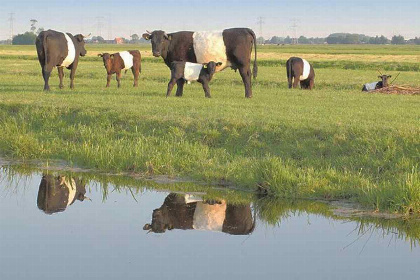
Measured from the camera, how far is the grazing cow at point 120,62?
22.2m

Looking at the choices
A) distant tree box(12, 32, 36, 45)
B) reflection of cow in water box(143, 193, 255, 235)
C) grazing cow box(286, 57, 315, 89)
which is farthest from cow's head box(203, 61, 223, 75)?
distant tree box(12, 32, 36, 45)

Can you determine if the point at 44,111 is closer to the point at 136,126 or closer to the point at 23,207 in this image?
the point at 136,126

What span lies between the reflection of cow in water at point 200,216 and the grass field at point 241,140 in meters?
1.00

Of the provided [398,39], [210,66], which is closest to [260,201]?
[210,66]

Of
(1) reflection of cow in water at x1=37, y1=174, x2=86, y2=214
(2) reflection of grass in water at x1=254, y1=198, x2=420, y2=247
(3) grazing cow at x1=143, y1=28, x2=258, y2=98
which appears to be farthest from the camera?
(3) grazing cow at x1=143, y1=28, x2=258, y2=98

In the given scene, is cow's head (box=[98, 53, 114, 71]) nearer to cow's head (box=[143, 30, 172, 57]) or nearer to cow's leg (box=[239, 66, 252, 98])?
cow's head (box=[143, 30, 172, 57])

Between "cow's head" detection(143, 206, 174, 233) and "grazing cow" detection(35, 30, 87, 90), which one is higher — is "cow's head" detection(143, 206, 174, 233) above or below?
below

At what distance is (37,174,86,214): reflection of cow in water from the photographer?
9603mm

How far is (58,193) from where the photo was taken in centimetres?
1031

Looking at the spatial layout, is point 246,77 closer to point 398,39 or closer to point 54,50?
point 54,50

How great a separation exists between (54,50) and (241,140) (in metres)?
9.07

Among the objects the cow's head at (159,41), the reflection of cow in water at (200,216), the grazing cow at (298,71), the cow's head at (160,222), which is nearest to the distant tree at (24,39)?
the grazing cow at (298,71)

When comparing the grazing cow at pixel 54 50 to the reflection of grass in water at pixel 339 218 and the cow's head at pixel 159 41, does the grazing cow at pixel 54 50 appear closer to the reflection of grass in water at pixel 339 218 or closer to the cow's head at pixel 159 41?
the cow's head at pixel 159 41

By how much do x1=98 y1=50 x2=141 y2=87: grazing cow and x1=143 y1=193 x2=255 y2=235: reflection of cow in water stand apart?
12.9 m
